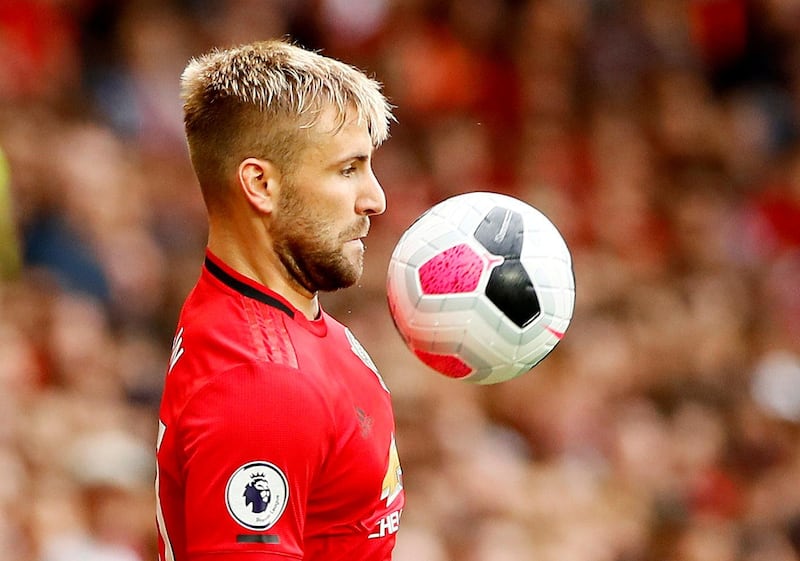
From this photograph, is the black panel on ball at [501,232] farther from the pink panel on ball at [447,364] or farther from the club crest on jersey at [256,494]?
the club crest on jersey at [256,494]

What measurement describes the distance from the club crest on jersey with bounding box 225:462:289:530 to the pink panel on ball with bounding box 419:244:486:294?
733mm

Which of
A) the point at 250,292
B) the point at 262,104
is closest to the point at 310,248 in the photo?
Answer: the point at 250,292

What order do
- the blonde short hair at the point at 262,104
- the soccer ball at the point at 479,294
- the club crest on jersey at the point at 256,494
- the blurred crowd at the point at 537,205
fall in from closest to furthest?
the club crest on jersey at the point at 256,494
the blonde short hair at the point at 262,104
the soccer ball at the point at 479,294
the blurred crowd at the point at 537,205

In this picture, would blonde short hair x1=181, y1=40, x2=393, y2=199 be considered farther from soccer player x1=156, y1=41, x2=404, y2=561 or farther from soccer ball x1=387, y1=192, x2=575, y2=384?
soccer ball x1=387, y1=192, x2=575, y2=384

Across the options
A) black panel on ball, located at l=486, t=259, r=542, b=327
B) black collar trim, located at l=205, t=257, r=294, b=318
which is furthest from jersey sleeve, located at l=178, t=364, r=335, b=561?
black panel on ball, located at l=486, t=259, r=542, b=327

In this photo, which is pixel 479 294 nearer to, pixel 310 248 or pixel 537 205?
pixel 310 248

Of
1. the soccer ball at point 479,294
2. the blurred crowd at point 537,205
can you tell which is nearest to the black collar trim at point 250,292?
the soccer ball at point 479,294

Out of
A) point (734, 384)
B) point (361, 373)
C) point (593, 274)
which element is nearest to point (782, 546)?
point (734, 384)

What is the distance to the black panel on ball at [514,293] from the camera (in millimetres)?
3279

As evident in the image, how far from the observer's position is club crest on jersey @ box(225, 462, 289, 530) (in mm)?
2693

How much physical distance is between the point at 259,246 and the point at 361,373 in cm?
39

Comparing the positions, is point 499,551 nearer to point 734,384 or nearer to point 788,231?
point 734,384

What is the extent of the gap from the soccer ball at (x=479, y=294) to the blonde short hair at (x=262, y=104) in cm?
39

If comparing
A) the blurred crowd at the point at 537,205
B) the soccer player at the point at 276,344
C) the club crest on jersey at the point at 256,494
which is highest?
the blurred crowd at the point at 537,205
